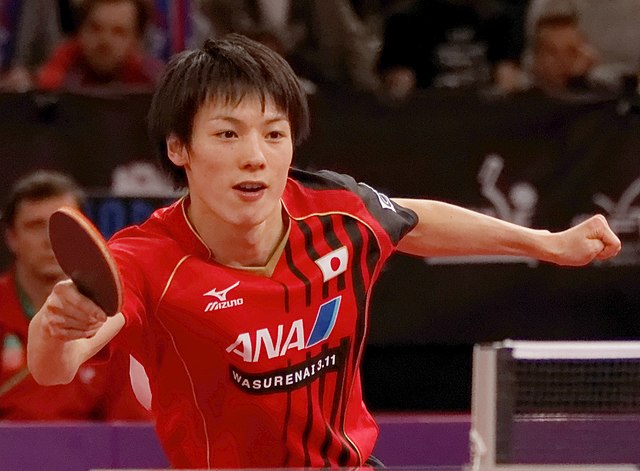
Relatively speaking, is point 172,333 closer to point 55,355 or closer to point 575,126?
point 55,355

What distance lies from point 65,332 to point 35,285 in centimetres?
266

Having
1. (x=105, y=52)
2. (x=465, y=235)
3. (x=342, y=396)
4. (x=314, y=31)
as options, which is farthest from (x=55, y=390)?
(x=314, y=31)

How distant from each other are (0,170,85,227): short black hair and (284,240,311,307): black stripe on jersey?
210 centimetres

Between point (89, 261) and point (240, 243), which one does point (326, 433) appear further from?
point (89, 261)

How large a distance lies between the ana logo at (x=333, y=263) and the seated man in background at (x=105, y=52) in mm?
3099

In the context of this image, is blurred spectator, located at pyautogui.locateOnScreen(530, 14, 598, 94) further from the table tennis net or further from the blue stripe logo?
the blue stripe logo

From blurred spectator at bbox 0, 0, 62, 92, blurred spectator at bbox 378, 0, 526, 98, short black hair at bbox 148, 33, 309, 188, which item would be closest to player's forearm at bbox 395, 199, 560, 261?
short black hair at bbox 148, 33, 309, 188

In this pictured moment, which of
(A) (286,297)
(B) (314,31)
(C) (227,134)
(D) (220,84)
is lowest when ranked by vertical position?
(A) (286,297)

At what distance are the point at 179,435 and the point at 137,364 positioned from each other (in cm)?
20

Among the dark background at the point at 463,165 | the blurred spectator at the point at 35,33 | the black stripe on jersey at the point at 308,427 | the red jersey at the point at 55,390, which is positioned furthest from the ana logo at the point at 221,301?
the blurred spectator at the point at 35,33

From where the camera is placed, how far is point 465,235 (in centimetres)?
340

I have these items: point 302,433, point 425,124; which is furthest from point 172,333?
point 425,124

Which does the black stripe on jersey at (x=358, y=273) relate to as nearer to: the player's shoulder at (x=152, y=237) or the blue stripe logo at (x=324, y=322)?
the blue stripe logo at (x=324, y=322)

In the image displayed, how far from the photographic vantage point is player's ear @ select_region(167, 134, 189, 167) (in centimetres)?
311
